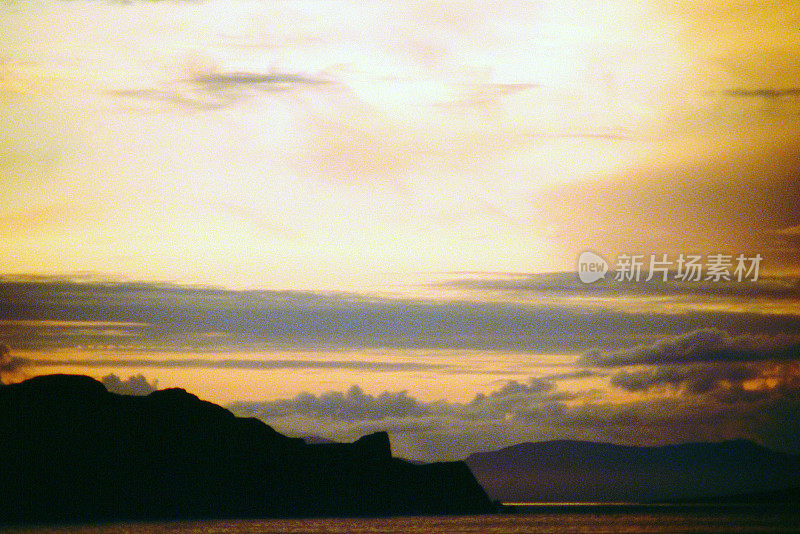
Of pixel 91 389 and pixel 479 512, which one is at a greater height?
pixel 91 389

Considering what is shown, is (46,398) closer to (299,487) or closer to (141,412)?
(141,412)

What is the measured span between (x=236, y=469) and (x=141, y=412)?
17.1m

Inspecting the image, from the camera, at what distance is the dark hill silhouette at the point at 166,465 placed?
124m

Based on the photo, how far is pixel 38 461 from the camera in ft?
409

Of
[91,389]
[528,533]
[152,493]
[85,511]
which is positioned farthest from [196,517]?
[528,533]

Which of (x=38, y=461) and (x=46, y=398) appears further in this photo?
(x=46, y=398)

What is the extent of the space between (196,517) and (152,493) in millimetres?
7171

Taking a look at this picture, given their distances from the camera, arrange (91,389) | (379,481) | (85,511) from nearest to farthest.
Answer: (85,511) < (91,389) < (379,481)

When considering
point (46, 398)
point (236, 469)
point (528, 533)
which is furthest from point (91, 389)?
point (528, 533)

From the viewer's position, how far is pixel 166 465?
5300 inches

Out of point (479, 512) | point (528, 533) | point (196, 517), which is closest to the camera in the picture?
point (528, 533)

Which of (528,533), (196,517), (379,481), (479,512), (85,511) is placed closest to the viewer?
(528,533)

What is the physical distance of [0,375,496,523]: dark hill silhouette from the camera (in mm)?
124000

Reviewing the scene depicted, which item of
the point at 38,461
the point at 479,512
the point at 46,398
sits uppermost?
the point at 46,398
